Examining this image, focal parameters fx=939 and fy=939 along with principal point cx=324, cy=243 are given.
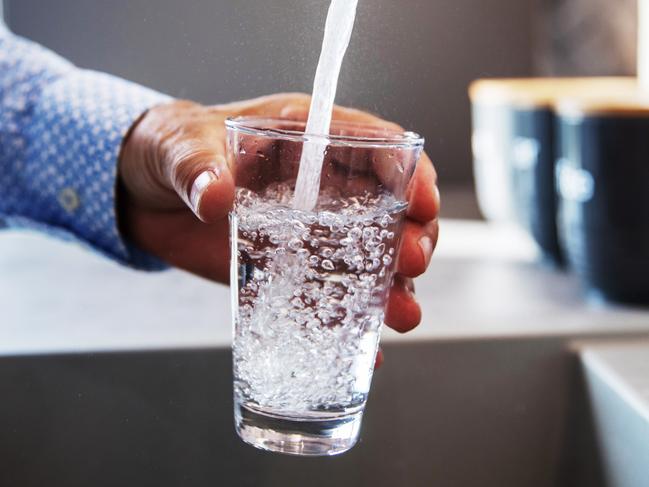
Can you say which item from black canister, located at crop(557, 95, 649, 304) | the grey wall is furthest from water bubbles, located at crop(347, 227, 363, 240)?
black canister, located at crop(557, 95, 649, 304)

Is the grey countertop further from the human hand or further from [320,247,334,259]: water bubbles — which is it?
[320,247,334,259]: water bubbles

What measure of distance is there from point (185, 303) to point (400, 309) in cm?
36

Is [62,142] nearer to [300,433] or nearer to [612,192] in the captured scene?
[300,433]

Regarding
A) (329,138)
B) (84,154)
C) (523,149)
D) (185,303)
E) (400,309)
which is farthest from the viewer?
(523,149)

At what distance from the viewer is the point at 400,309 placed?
0.47 metres

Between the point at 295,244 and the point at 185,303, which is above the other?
the point at 295,244

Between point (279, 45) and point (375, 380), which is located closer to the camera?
point (279, 45)

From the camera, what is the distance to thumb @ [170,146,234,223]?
39cm

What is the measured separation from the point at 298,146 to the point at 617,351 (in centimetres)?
40

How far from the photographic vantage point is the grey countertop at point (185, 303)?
0.65 metres

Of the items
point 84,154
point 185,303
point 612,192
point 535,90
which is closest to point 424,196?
point 84,154

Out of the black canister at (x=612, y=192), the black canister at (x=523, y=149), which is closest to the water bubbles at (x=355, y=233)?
the black canister at (x=612, y=192)

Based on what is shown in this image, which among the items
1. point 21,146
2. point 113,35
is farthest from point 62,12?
point 21,146

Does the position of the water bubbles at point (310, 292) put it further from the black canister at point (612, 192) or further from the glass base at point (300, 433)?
the black canister at point (612, 192)
